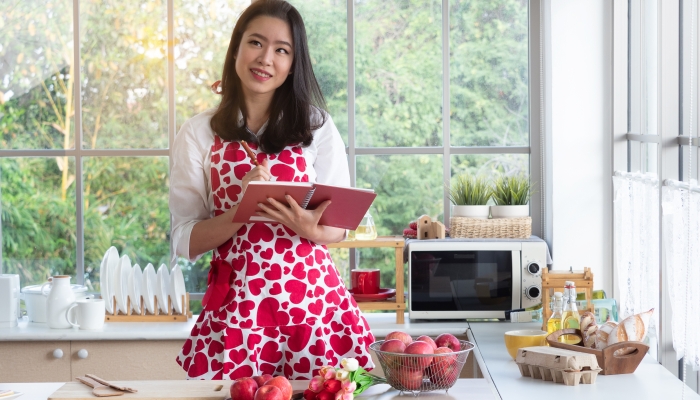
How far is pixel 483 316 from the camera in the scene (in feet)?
10.8

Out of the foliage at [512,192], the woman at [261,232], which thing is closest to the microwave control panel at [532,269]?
the foliage at [512,192]

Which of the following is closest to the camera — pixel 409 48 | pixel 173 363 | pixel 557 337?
pixel 557 337

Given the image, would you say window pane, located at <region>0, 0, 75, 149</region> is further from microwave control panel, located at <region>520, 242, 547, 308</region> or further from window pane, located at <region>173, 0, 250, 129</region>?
microwave control panel, located at <region>520, 242, 547, 308</region>

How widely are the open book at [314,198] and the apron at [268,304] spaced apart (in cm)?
10

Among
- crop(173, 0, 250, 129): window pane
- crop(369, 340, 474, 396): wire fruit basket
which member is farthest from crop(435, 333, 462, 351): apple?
crop(173, 0, 250, 129): window pane

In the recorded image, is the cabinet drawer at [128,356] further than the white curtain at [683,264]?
Yes

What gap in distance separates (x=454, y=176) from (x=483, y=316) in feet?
2.26

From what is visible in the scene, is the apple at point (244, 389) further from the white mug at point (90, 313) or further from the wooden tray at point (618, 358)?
the white mug at point (90, 313)

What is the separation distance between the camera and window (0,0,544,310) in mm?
3674

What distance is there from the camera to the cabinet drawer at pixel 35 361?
3238 millimetres

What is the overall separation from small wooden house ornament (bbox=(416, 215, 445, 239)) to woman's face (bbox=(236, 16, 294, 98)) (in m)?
1.47

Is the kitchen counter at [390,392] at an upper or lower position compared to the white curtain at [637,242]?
lower

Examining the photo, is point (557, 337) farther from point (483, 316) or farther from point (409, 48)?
point (409, 48)

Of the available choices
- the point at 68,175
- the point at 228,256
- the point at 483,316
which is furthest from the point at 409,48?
the point at 228,256
